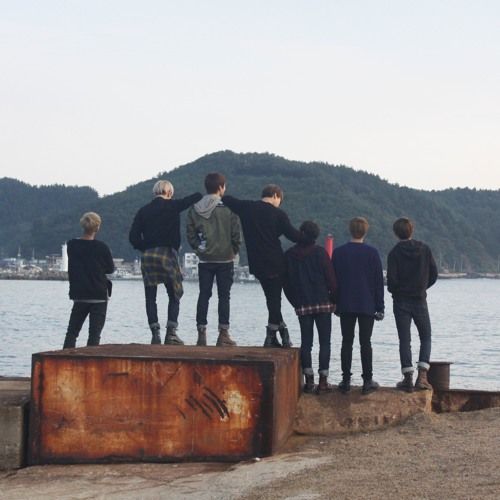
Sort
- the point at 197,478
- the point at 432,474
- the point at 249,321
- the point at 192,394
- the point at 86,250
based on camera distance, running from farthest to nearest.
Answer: the point at 249,321 < the point at 86,250 < the point at 192,394 < the point at 197,478 < the point at 432,474

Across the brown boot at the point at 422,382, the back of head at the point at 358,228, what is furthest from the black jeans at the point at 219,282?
the brown boot at the point at 422,382

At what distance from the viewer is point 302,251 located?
28.7ft

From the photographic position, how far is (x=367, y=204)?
611 feet

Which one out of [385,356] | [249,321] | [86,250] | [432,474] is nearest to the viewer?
[432,474]

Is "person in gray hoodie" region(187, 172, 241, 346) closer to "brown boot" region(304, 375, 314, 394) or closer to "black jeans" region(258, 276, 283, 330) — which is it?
"black jeans" region(258, 276, 283, 330)

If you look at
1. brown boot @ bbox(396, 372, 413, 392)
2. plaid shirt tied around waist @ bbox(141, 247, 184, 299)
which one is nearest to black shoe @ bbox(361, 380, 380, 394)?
brown boot @ bbox(396, 372, 413, 392)

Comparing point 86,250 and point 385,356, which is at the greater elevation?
point 86,250

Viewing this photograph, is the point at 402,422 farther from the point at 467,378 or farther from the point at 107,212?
the point at 107,212

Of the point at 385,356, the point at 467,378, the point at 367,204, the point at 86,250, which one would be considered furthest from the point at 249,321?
the point at 367,204

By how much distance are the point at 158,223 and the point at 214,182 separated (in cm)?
75

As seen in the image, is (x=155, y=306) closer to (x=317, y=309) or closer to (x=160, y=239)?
(x=160, y=239)

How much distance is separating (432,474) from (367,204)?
181526mm

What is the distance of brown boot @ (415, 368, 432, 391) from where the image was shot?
8.86 metres

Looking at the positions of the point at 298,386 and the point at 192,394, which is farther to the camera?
the point at 298,386
